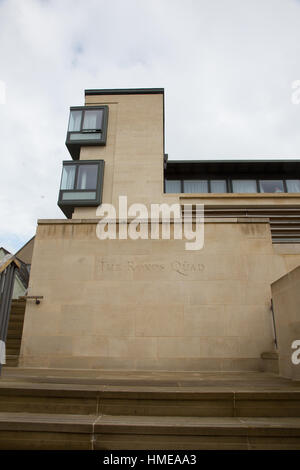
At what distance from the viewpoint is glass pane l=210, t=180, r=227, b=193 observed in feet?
76.4

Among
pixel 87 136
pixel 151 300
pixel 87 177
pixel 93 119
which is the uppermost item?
pixel 93 119

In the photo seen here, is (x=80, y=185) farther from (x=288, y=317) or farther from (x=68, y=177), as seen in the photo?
(x=288, y=317)

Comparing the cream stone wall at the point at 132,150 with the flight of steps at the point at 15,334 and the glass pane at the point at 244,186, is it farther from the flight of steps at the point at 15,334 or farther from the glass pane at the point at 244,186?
the flight of steps at the point at 15,334

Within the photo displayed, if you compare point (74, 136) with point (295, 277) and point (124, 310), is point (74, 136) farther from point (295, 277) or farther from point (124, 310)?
point (295, 277)

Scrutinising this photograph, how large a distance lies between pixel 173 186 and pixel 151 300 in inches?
641

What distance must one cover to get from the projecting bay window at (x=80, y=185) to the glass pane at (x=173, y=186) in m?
5.48

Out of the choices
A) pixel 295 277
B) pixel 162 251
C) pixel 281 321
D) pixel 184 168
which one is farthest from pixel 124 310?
pixel 184 168

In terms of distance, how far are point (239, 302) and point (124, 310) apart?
3.25 metres

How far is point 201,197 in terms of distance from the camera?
20.8m

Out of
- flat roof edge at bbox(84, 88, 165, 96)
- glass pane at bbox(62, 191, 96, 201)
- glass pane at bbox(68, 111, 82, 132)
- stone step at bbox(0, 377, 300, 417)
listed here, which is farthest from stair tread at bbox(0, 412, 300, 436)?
flat roof edge at bbox(84, 88, 165, 96)

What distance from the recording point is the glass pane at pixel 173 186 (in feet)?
77.3

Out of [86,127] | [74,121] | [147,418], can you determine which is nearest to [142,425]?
[147,418]

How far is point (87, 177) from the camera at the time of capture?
69.3 ft

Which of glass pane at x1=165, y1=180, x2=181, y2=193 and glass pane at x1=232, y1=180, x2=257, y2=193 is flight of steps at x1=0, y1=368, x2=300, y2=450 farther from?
glass pane at x1=232, y1=180, x2=257, y2=193
